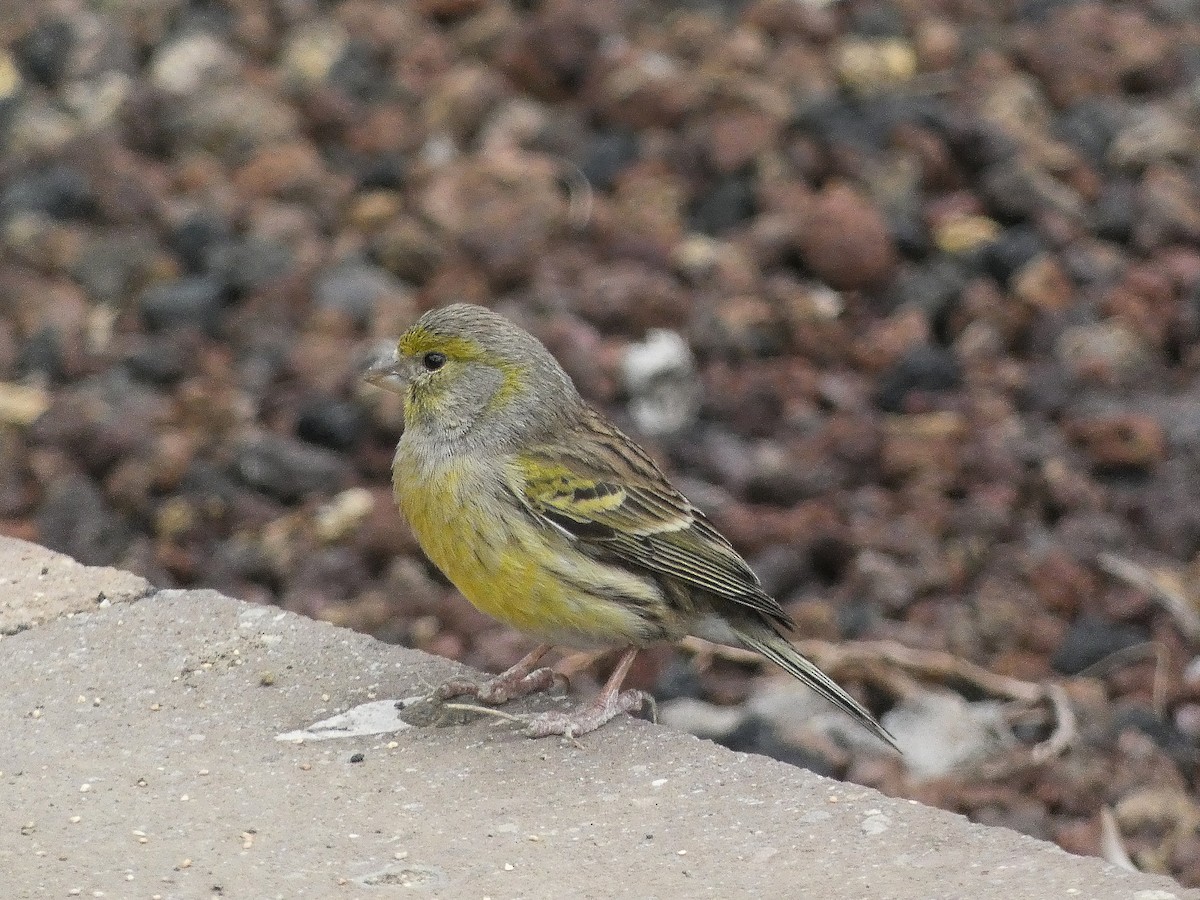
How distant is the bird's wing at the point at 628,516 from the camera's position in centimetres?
491

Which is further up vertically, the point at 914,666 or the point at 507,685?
the point at 507,685

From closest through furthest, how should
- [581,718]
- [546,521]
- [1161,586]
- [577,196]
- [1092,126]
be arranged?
[581,718] < [546,521] < [1161,586] < [577,196] < [1092,126]

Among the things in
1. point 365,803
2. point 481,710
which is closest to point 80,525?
point 481,710

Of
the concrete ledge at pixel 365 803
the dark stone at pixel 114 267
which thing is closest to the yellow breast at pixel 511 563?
the concrete ledge at pixel 365 803

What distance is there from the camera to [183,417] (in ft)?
22.1

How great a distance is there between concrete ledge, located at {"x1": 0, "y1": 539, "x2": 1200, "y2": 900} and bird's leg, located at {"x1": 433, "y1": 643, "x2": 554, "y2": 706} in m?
0.09

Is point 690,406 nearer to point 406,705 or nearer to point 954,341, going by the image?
point 954,341

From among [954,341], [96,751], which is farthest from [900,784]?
[954,341]

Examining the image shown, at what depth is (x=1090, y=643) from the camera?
5.76 metres

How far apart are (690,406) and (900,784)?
202cm

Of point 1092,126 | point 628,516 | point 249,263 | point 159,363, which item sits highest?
point 628,516

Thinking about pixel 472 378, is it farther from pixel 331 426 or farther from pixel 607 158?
pixel 607 158

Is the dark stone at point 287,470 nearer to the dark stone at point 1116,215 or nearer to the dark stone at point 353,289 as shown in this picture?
the dark stone at point 353,289

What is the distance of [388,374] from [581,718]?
3.55ft
